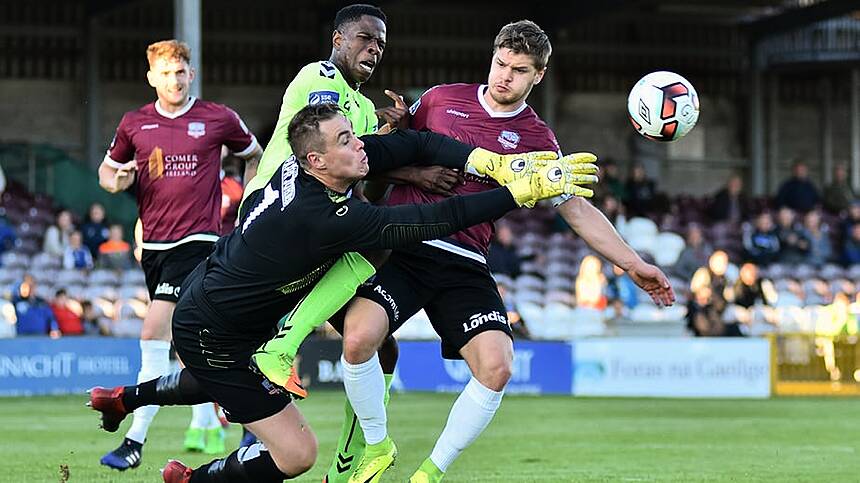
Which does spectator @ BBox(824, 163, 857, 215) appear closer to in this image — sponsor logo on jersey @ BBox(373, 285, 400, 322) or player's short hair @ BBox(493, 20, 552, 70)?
player's short hair @ BBox(493, 20, 552, 70)

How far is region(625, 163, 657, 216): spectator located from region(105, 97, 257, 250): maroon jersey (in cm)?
1736

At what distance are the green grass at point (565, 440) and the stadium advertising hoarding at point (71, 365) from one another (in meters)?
0.74

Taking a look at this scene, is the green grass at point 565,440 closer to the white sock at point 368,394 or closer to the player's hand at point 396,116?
the white sock at point 368,394

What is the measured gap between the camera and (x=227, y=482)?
7402 millimetres

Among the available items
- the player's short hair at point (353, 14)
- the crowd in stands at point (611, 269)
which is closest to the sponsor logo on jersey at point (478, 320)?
the player's short hair at point (353, 14)

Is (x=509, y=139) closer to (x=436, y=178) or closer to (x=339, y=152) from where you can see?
(x=436, y=178)

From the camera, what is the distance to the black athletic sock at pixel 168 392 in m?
7.90

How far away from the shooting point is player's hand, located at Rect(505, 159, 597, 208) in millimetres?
6730

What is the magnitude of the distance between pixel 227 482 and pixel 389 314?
1.12m

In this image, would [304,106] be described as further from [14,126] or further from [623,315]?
[14,126]

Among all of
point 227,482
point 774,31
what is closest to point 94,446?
point 227,482

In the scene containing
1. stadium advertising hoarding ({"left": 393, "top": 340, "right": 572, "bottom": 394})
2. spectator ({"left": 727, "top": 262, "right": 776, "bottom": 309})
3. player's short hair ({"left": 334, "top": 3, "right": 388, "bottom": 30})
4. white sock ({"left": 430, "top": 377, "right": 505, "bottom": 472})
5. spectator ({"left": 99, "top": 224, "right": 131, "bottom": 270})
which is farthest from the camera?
spectator ({"left": 727, "top": 262, "right": 776, "bottom": 309})

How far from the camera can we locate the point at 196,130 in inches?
399

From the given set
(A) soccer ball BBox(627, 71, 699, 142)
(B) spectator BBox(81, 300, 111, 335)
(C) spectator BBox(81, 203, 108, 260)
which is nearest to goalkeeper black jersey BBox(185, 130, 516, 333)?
(A) soccer ball BBox(627, 71, 699, 142)
